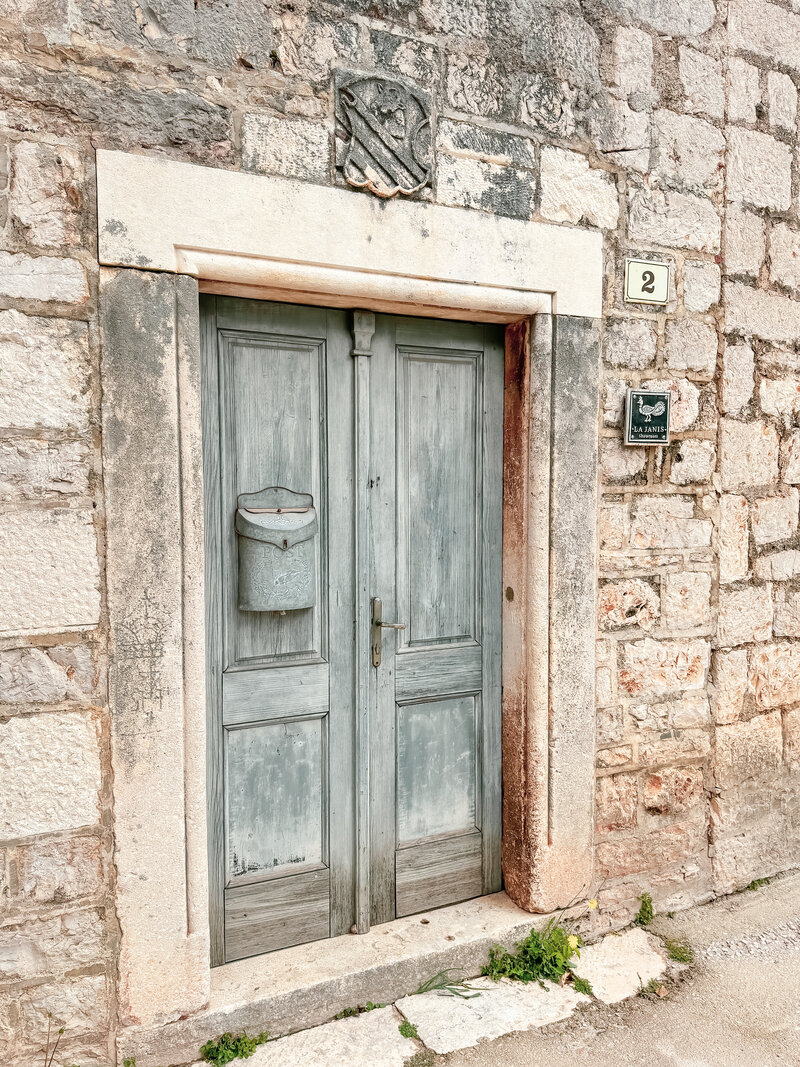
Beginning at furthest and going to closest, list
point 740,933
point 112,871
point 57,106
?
point 740,933 < point 112,871 < point 57,106

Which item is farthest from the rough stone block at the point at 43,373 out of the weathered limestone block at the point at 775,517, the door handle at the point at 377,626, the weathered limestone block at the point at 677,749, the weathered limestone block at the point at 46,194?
the weathered limestone block at the point at 775,517

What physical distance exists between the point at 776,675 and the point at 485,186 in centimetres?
227

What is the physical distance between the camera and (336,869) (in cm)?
249

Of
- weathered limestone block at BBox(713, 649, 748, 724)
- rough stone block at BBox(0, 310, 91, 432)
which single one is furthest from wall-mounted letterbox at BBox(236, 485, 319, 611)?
weathered limestone block at BBox(713, 649, 748, 724)

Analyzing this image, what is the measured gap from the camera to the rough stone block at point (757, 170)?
9.34 feet

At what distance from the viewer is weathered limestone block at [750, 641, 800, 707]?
305 centimetres

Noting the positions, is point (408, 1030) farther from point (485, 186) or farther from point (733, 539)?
point (485, 186)

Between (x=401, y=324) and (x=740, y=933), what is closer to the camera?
(x=401, y=324)

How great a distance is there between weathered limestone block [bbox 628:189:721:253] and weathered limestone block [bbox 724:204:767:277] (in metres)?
0.06

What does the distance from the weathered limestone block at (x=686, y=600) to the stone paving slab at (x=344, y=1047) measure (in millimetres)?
1683

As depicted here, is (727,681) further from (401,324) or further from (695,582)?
(401,324)

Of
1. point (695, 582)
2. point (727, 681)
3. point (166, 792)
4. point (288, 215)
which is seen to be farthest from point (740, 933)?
point (288, 215)

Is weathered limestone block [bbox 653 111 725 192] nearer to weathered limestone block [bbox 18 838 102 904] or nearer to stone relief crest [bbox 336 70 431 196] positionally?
stone relief crest [bbox 336 70 431 196]

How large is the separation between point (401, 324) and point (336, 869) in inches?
73.2
